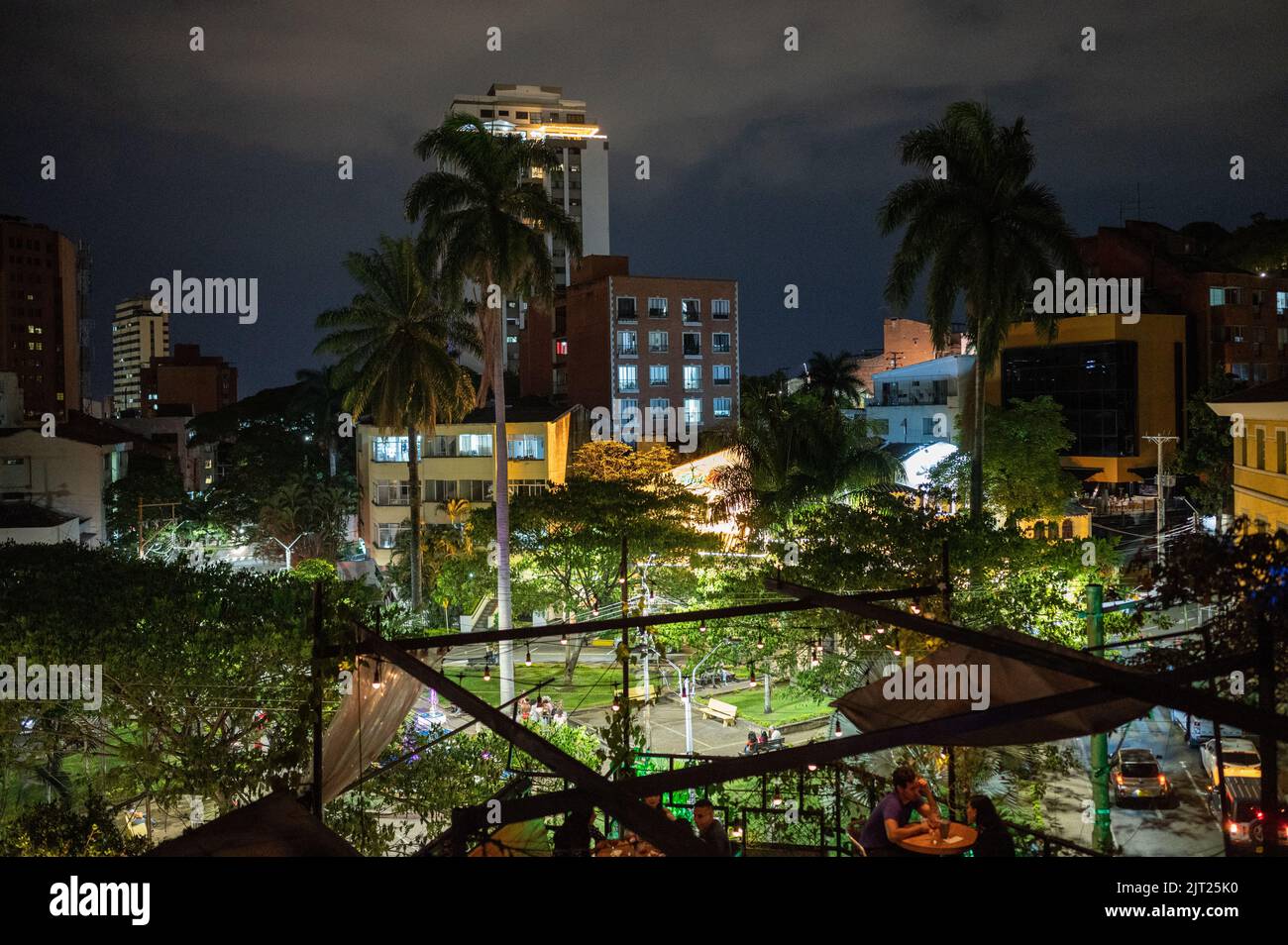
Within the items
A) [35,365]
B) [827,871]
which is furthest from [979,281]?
[35,365]

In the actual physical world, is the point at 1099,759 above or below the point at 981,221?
below

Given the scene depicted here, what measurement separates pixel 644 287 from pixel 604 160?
62264 millimetres

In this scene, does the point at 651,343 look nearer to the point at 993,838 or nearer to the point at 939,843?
the point at 939,843

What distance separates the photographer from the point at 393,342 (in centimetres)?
4397

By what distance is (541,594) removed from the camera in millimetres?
37906

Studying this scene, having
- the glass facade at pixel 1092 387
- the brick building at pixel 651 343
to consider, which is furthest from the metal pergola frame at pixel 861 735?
the brick building at pixel 651 343

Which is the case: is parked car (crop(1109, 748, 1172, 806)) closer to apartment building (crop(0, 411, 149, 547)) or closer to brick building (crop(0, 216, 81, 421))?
apartment building (crop(0, 411, 149, 547))

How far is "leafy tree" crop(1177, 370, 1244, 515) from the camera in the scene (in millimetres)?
51906

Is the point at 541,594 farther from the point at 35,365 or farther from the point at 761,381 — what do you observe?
the point at 35,365

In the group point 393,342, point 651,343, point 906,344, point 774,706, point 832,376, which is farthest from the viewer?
point 906,344
